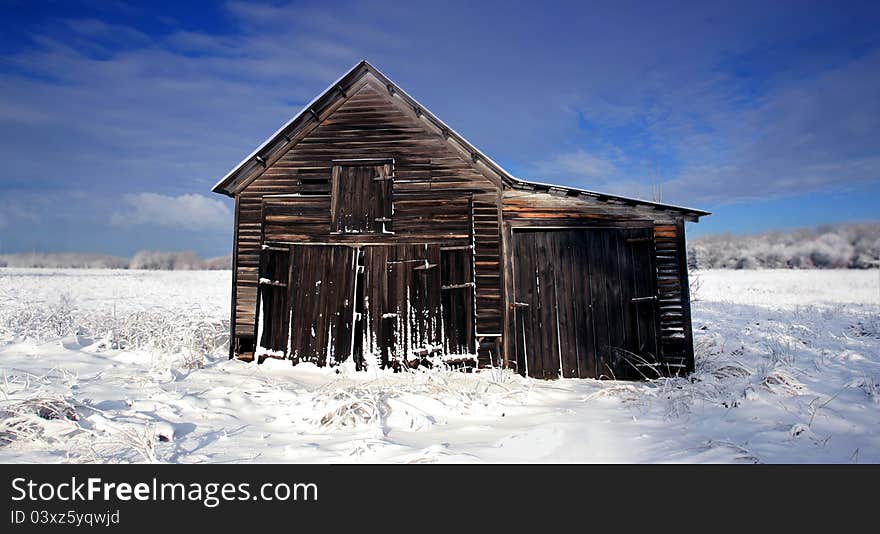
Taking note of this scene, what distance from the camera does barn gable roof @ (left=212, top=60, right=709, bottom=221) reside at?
921 cm

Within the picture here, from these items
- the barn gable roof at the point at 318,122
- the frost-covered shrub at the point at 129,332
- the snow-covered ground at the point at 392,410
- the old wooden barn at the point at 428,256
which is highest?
the barn gable roof at the point at 318,122

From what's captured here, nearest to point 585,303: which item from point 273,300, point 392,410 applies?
point 392,410

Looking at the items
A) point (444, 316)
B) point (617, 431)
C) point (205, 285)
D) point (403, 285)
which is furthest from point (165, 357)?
point (205, 285)

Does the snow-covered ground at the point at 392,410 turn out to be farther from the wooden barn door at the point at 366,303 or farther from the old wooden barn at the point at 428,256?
the old wooden barn at the point at 428,256

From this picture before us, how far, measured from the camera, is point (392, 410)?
5711 millimetres

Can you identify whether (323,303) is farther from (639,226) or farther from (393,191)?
(639,226)

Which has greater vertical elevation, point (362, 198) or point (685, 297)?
point (362, 198)

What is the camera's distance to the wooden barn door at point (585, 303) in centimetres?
914

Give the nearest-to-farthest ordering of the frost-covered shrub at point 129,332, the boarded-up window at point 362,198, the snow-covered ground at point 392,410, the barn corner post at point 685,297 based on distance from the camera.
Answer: the snow-covered ground at point 392,410, the barn corner post at point 685,297, the frost-covered shrub at point 129,332, the boarded-up window at point 362,198

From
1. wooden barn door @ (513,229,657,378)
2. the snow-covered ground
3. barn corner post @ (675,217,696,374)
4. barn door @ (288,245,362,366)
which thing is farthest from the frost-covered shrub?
barn corner post @ (675,217,696,374)

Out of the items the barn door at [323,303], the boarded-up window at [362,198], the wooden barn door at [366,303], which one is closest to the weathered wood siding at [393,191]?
the boarded-up window at [362,198]

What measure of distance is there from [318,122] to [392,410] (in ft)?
22.9

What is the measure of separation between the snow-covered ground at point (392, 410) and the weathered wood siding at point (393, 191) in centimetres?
214
